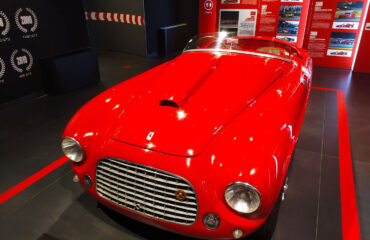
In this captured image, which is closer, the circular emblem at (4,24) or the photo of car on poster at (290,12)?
the circular emblem at (4,24)

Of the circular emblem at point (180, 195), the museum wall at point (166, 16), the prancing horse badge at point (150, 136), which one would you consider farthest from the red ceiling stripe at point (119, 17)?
the circular emblem at point (180, 195)

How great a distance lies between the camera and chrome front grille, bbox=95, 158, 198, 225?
156cm

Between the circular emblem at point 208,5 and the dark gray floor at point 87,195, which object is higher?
the circular emblem at point 208,5

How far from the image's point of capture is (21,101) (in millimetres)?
4586

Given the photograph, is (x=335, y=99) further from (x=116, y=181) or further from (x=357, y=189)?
(x=116, y=181)

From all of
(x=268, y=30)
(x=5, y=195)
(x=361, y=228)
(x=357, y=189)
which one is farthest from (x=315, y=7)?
(x=5, y=195)

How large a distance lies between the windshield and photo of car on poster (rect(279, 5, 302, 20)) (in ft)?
12.0

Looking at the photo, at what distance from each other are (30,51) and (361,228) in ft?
16.9

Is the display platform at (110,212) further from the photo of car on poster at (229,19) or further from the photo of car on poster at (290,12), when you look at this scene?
the photo of car on poster at (229,19)

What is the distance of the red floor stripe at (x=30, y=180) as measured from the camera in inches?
95.9

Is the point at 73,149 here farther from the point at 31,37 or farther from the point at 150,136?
the point at 31,37

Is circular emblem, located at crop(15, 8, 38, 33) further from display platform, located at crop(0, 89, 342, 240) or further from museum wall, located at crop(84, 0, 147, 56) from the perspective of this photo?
museum wall, located at crop(84, 0, 147, 56)

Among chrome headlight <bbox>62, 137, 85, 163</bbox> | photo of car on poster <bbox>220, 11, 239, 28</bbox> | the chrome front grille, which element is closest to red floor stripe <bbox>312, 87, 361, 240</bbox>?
the chrome front grille

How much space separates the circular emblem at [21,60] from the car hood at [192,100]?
10.2 ft
